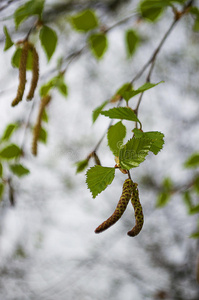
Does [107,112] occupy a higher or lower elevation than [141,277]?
lower

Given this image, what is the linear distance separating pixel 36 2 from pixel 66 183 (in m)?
3.19

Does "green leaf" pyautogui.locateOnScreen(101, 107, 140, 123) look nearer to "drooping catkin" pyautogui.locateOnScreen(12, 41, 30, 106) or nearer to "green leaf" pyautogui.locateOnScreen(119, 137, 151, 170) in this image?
"green leaf" pyautogui.locateOnScreen(119, 137, 151, 170)

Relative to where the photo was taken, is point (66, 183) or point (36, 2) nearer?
point (36, 2)

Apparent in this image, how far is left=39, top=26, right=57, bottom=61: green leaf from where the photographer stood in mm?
789

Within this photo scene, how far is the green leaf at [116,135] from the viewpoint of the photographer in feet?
1.90

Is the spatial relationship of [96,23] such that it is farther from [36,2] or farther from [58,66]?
[36,2]

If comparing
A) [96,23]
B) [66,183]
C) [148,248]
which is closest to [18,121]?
[96,23]

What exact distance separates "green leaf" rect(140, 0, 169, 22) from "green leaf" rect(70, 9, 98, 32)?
18cm

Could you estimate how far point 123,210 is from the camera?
441 mm

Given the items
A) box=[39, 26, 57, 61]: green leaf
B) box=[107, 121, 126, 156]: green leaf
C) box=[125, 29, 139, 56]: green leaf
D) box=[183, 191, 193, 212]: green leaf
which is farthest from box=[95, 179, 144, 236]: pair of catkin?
box=[183, 191, 193, 212]: green leaf

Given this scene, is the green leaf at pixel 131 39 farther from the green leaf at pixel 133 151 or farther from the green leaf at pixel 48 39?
the green leaf at pixel 133 151

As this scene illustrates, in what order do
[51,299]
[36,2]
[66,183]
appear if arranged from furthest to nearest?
[66,183] < [51,299] < [36,2]

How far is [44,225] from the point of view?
145 inches

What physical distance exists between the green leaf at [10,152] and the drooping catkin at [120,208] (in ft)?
1.85
